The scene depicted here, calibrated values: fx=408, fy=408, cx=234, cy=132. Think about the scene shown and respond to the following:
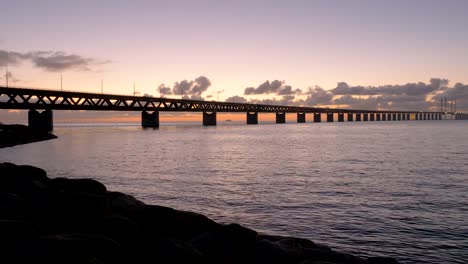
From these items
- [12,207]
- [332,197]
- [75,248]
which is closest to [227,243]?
[75,248]

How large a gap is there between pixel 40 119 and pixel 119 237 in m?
121

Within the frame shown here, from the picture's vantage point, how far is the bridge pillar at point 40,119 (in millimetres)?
113456

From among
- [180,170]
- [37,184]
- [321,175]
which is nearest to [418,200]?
[321,175]

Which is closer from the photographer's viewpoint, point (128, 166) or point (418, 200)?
point (418, 200)

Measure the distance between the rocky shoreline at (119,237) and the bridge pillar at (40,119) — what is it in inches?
4406

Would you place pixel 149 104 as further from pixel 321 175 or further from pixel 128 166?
pixel 321 175

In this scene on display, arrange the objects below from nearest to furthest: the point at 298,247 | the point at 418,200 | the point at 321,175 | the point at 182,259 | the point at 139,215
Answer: the point at 182,259
the point at 298,247
the point at 139,215
the point at 418,200
the point at 321,175

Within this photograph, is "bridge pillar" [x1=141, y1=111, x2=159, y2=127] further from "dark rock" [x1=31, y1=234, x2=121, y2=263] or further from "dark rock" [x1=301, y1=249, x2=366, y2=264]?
"dark rock" [x1=31, y1=234, x2=121, y2=263]

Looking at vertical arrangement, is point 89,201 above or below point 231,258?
above

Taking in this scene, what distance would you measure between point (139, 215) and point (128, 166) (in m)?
26.3

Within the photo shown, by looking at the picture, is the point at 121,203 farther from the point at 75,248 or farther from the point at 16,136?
the point at 16,136

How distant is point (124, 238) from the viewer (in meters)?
9.16

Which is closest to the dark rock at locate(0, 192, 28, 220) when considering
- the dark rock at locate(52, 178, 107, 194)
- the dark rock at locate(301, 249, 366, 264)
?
the dark rock at locate(52, 178, 107, 194)

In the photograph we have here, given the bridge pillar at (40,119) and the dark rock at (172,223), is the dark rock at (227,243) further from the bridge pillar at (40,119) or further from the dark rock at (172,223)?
the bridge pillar at (40,119)
